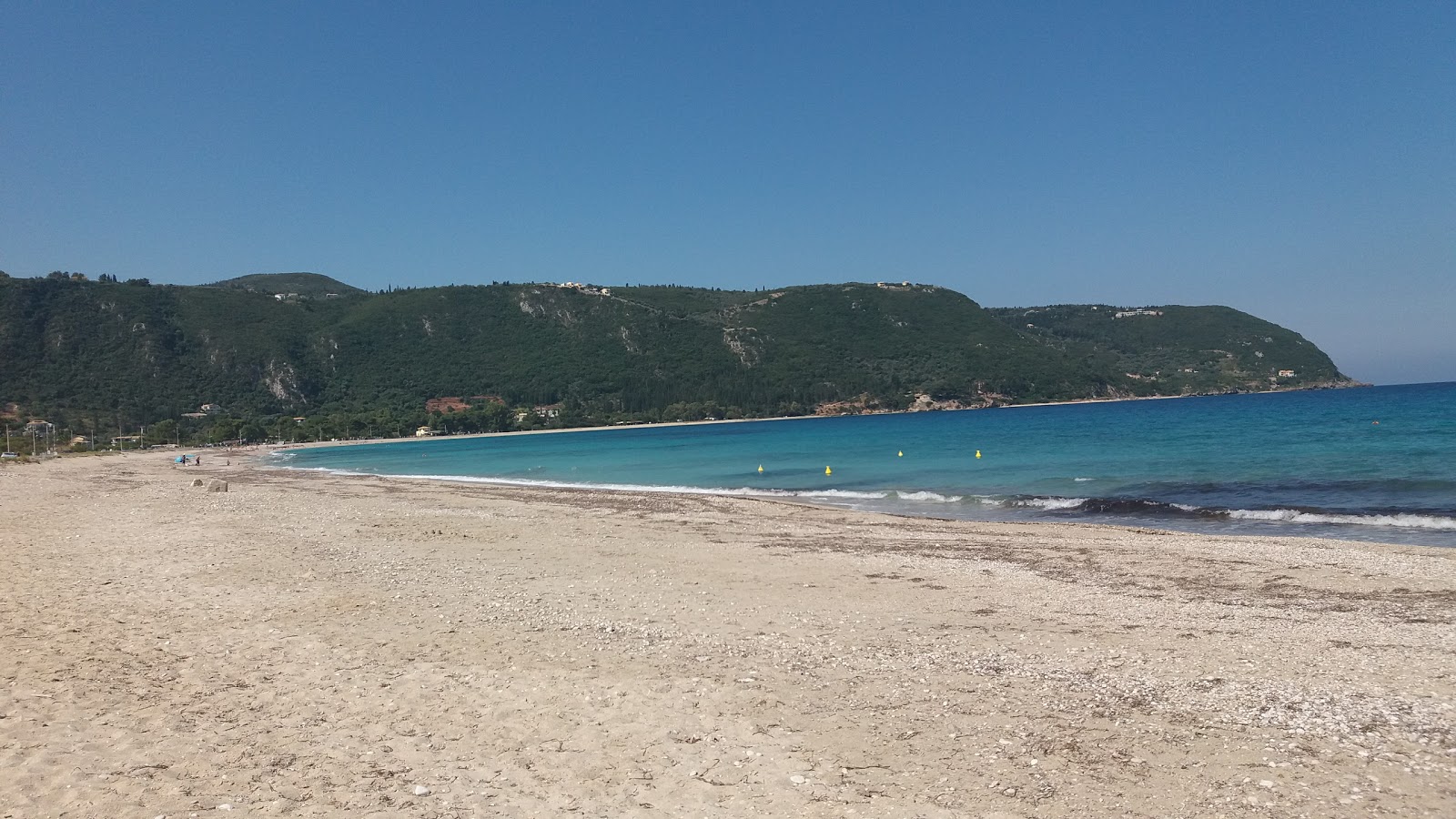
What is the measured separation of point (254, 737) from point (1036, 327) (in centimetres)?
20682

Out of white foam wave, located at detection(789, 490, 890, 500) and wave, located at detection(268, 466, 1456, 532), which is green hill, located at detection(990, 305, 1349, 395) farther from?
wave, located at detection(268, 466, 1456, 532)

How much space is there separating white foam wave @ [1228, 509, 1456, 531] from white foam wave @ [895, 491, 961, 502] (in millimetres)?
7814

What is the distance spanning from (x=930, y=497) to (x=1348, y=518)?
11.0m

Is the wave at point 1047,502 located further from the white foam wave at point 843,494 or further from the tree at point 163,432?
the tree at point 163,432

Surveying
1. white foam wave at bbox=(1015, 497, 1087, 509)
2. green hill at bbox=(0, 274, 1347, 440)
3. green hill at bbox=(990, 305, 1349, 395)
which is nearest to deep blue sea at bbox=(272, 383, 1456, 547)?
white foam wave at bbox=(1015, 497, 1087, 509)

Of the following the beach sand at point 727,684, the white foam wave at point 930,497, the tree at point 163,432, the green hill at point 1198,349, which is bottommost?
the white foam wave at point 930,497

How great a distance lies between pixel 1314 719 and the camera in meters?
6.20

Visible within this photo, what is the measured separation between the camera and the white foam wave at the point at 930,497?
26250 mm

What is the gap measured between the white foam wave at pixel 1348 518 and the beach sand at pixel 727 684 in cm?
459

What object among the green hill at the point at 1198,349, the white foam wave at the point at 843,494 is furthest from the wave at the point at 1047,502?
the green hill at the point at 1198,349

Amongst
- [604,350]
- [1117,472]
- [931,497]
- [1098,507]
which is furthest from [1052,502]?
[604,350]

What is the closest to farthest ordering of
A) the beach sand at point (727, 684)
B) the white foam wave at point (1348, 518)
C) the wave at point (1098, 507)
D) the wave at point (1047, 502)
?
the beach sand at point (727, 684), the white foam wave at point (1348, 518), the wave at point (1098, 507), the wave at point (1047, 502)

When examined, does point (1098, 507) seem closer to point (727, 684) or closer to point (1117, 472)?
point (1117, 472)

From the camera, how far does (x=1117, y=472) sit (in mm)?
31844
